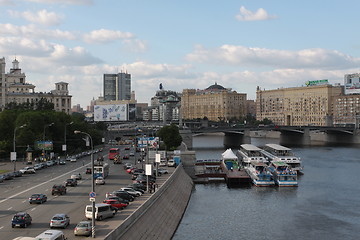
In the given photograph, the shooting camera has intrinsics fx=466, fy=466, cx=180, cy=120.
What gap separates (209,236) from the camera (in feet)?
149

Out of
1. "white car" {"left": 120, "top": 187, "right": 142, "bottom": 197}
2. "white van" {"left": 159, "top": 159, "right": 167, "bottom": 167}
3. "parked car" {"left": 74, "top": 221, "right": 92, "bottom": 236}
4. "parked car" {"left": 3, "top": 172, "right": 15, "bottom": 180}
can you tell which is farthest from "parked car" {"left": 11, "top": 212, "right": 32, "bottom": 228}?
"white van" {"left": 159, "top": 159, "right": 167, "bottom": 167}

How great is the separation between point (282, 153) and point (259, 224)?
5058 centimetres

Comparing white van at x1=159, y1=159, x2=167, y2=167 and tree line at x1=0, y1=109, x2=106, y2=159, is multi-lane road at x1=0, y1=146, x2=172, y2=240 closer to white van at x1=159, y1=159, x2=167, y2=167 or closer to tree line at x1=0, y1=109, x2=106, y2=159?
white van at x1=159, y1=159, x2=167, y2=167

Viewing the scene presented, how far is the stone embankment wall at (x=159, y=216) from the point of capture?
3434cm

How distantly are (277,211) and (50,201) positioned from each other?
88.9 feet

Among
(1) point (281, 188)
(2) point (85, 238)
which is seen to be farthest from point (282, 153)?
(2) point (85, 238)

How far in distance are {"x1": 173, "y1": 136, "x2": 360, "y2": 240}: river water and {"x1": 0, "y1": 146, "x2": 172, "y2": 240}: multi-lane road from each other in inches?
291

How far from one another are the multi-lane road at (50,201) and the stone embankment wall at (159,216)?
129cm

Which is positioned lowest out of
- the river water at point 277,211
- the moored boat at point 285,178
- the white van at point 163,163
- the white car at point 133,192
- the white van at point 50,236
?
the river water at point 277,211

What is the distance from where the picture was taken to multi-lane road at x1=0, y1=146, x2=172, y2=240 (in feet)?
115

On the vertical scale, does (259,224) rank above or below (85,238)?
below

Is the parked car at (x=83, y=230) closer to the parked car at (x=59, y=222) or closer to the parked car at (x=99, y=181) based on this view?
the parked car at (x=59, y=222)

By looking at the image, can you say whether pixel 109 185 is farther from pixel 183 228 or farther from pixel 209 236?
pixel 209 236

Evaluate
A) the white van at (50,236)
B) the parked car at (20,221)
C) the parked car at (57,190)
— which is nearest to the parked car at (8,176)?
the parked car at (57,190)
